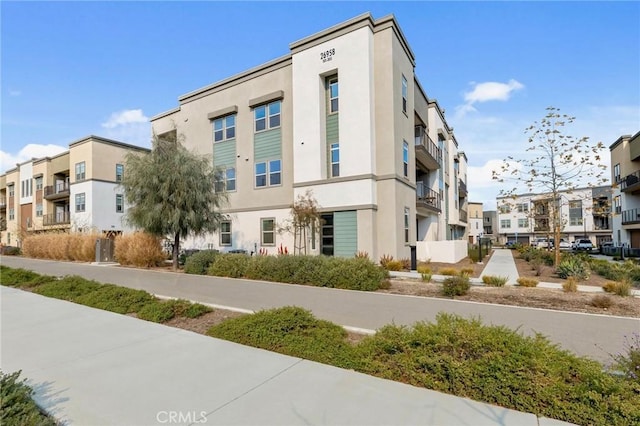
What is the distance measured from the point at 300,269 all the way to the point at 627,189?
124ft

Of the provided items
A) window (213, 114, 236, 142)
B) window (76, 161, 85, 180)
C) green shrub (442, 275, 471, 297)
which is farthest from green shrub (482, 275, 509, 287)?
window (76, 161, 85, 180)

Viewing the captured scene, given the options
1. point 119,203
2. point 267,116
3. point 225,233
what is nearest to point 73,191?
point 119,203

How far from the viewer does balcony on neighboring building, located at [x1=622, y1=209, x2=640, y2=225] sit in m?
32.8

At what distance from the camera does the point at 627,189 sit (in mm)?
33438

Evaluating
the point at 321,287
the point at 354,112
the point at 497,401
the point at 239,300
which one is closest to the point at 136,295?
the point at 239,300

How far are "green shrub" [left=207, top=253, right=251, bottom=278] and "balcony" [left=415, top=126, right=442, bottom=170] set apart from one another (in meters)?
14.6

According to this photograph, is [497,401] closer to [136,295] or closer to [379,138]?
[136,295]

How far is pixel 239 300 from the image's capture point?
962cm

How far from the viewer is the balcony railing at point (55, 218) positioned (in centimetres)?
4072

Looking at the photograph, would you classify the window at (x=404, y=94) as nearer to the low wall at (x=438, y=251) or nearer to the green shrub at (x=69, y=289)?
the low wall at (x=438, y=251)

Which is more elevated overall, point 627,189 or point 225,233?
point 627,189

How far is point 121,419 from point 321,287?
Result: 8.73 metres

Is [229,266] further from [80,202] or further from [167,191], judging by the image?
[80,202]

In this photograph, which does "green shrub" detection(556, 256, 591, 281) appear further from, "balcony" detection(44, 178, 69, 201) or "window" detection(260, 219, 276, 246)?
"balcony" detection(44, 178, 69, 201)
